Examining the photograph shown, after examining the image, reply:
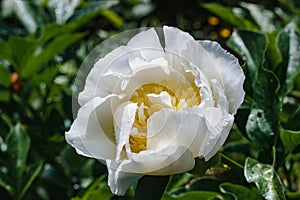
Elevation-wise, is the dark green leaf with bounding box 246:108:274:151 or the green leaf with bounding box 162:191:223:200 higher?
the dark green leaf with bounding box 246:108:274:151

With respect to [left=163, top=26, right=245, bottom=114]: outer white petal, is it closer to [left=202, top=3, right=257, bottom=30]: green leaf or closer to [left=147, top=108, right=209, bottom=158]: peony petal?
[left=147, top=108, right=209, bottom=158]: peony petal

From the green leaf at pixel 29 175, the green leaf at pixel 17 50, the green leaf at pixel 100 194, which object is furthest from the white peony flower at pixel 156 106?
the green leaf at pixel 17 50

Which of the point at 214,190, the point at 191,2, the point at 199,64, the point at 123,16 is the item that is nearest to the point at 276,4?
the point at 191,2

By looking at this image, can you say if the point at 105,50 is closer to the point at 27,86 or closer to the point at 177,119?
the point at 177,119

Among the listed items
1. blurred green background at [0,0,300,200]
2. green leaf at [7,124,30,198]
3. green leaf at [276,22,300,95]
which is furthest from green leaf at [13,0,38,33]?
green leaf at [276,22,300,95]

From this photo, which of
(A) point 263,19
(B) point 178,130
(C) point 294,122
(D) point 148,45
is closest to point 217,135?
(B) point 178,130

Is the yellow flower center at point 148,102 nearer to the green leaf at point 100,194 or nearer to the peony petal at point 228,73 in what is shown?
the peony petal at point 228,73

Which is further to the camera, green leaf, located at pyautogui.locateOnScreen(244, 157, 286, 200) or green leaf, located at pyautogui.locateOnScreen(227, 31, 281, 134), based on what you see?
green leaf, located at pyautogui.locateOnScreen(227, 31, 281, 134)
